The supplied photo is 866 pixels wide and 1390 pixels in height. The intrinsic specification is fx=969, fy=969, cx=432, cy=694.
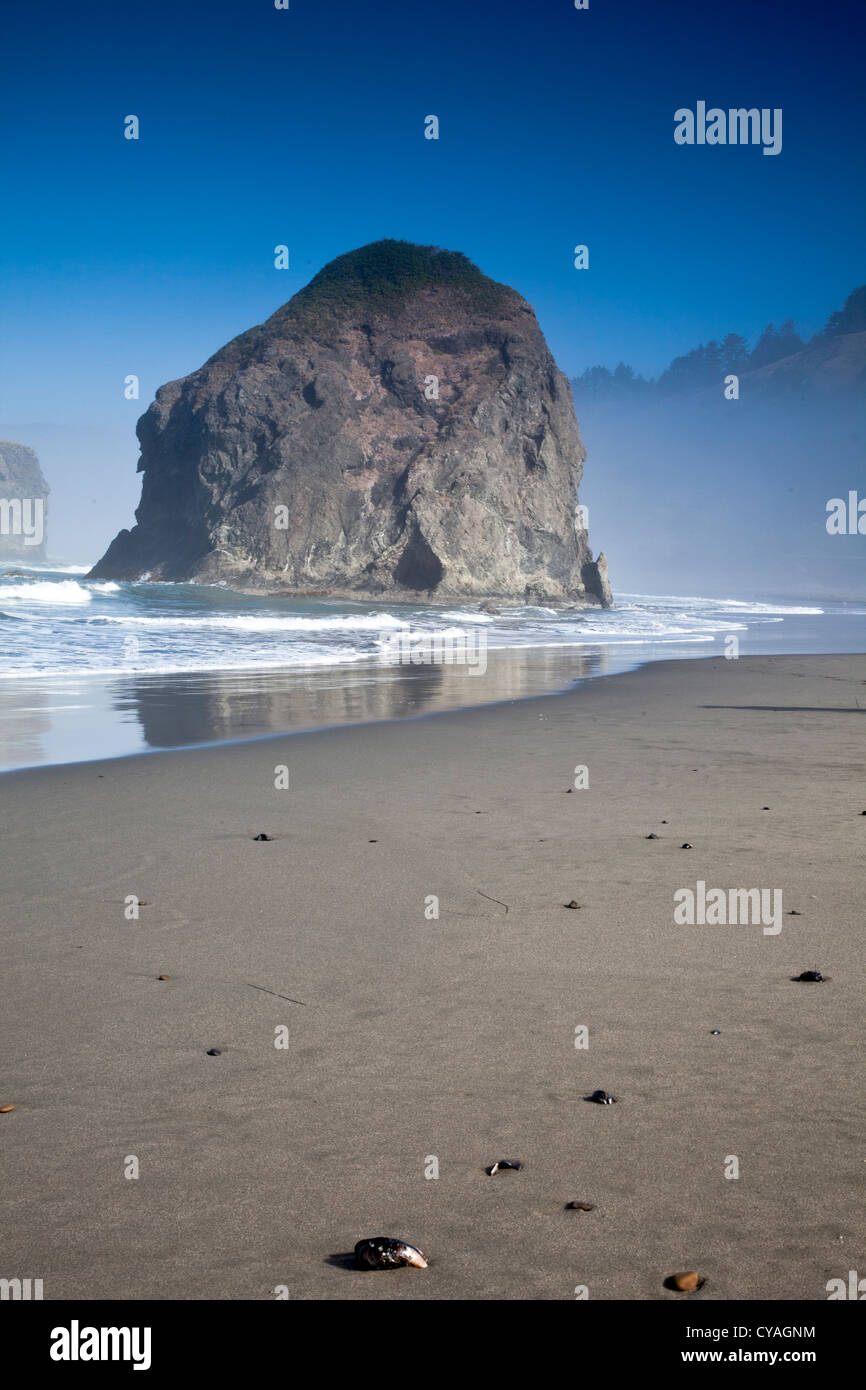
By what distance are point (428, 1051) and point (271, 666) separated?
17.2 meters

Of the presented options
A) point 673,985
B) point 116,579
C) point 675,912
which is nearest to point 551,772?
point 675,912

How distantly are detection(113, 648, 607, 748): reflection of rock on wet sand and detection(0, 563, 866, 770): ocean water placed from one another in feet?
0.10

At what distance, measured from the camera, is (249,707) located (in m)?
13.4

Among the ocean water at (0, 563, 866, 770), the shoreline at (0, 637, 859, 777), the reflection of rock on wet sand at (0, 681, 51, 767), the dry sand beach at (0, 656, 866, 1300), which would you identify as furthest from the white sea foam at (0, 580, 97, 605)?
the dry sand beach at (0, 656, 866, 1300)

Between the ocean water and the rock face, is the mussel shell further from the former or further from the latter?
the rock face

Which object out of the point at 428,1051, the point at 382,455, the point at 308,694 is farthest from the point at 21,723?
the point at 382,455

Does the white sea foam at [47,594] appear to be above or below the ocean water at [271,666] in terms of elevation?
above

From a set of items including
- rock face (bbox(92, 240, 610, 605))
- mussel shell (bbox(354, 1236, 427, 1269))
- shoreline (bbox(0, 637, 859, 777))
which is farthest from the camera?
rock face (bbox(92, 240, 610, 605))

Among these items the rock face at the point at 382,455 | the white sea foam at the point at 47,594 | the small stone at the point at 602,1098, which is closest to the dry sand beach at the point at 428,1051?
the small stone at the point at 602,1098

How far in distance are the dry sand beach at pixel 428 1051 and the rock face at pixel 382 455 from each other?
57313 mm

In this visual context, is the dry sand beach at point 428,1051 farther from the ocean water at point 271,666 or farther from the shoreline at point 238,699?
the ocean water at point 271,666

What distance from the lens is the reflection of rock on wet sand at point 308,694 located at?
11.7 m

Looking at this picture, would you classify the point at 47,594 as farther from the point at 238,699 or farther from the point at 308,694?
the point at 238,699

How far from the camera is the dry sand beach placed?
2.28 m
